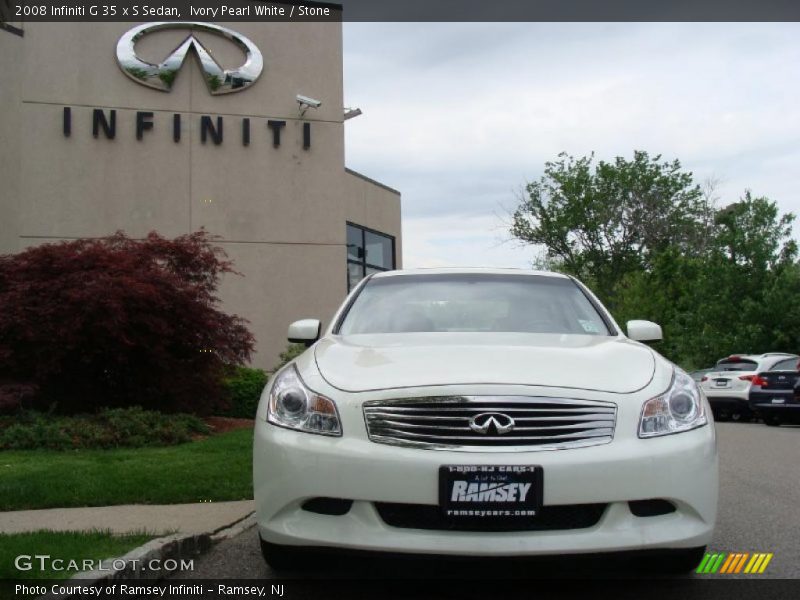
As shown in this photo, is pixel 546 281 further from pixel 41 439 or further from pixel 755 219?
pixel 755 219

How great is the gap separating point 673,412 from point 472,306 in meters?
1.75

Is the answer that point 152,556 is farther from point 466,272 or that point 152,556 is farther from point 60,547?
point 466,272

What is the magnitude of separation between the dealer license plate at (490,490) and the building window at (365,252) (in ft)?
60.9

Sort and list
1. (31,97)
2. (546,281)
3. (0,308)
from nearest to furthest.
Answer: (546,281) < (0,308) < (31,97)

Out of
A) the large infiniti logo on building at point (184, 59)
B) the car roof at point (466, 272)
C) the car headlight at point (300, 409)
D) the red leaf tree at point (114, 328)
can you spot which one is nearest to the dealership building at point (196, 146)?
the large infiniti logo on building at point (184, 59)

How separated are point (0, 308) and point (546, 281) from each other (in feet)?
25.9

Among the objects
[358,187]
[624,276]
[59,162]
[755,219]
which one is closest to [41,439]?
[59,162]

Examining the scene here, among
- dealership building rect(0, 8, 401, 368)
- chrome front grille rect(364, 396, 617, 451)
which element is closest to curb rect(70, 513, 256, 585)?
chrome front grille rect(364, 396, 617, 451)

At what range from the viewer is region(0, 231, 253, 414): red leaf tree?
1116 cm

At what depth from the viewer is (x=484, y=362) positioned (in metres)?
4.15

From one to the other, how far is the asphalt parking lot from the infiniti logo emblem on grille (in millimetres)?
550

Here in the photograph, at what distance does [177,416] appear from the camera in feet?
37.9

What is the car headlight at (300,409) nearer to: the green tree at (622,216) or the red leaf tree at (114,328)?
the red leaf tree at (114,328)

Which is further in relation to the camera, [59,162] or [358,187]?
[358,187]
